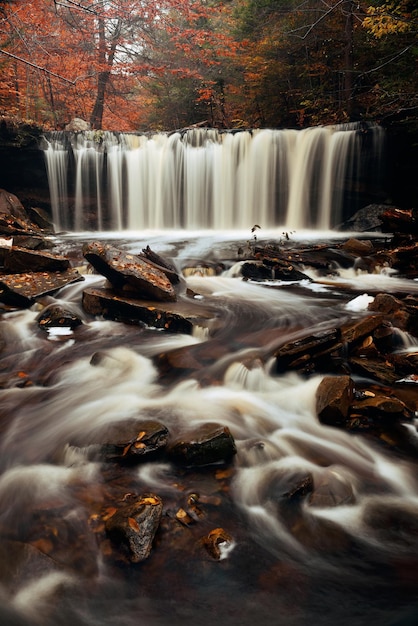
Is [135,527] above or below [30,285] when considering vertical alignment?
below

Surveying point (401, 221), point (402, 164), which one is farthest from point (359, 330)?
point (402, 164)

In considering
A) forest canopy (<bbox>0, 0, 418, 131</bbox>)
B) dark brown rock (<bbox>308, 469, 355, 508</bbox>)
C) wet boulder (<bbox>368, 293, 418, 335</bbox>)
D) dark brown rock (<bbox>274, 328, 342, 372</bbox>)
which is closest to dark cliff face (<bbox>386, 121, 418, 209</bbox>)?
forest canopy (<bbox>0, 0, 418, 131</bbox>)

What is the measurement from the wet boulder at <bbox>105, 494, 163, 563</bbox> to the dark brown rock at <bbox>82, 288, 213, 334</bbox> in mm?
3643

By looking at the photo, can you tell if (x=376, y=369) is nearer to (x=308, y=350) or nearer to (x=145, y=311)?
(x=308, y=350)

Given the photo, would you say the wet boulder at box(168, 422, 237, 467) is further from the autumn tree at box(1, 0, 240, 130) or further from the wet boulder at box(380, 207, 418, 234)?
the autumn tree at box(1, 0, 240, 130)

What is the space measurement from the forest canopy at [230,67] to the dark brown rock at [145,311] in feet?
32.9

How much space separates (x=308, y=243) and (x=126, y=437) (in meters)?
9.54

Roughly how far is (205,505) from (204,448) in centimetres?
50

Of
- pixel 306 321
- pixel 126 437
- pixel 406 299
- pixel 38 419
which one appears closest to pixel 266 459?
pixel 126 437

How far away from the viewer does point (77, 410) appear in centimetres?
432

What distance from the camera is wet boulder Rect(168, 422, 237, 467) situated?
3303 mm

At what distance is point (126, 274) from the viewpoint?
Result: 6.70 meters

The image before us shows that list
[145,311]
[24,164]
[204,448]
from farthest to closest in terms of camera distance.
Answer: [24,164] → [145,311] → [204,448]

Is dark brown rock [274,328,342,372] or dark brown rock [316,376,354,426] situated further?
dark brown rock [274,328,342,372]
